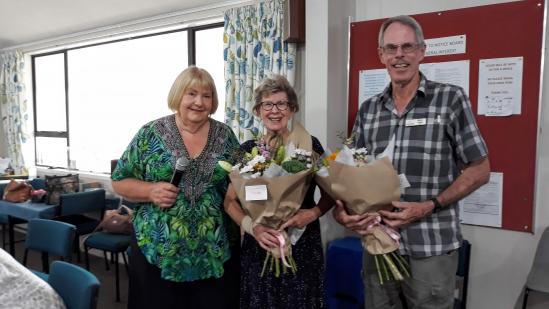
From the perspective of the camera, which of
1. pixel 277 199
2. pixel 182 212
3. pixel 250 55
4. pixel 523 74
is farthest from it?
pixel 250 55

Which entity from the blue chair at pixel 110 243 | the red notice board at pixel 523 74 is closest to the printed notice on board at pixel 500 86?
the red notice board at pixel 523 74

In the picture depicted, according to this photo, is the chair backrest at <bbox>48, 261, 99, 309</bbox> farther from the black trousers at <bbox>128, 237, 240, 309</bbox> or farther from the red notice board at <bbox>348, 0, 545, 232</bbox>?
the red notice board at <bbox>348, 0, 545, 232</bbox>

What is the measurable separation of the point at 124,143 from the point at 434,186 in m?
4.34

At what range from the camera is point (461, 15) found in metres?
2.47

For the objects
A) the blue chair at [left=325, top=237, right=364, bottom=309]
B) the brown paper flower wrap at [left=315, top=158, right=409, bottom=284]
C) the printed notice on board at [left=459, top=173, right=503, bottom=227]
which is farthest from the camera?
the blue chair at [left=325, top=237, right=364, bottom=309]

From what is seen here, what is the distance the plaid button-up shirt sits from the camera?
1383mm

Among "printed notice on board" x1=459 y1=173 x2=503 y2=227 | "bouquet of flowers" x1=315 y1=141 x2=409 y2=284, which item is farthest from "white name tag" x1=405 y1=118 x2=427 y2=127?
"printed notice on board" x1=459 y1=173 x2=503 y2=227

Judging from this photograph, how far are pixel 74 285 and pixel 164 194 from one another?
521mm

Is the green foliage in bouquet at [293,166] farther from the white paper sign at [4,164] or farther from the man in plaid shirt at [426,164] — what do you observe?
the white paper sign at [4,164]

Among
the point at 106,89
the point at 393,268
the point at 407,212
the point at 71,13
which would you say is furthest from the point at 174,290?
the point at 106,89

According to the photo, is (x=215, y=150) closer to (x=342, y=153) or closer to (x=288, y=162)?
(x=288, y=162)

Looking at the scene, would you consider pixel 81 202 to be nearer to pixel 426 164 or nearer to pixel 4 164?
pixel 4 164

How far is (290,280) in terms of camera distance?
5.32ft

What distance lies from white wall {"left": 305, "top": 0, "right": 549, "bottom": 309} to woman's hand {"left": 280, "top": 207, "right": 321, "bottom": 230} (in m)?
1.20
